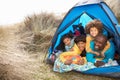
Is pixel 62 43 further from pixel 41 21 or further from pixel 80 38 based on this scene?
pixel 41 21

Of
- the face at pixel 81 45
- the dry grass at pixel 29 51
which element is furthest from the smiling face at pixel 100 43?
the dry grass at pixel 29 51

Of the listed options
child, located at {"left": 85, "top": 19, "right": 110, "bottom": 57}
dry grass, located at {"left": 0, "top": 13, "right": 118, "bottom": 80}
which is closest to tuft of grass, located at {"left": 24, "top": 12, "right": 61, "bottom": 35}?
dry grass, located at {"left": 0, "top": 13, "right": 118, "bottom": 80}

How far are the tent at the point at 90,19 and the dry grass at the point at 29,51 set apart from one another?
154 mm

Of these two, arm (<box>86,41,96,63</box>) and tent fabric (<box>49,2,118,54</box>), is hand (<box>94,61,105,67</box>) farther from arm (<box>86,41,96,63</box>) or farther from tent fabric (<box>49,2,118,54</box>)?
tent fabric (<box>49,2,118,54</box>)

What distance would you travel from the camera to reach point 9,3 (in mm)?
9242

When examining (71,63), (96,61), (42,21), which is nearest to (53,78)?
(71,63)

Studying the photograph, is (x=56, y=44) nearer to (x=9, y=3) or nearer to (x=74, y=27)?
(x=74, y=27)

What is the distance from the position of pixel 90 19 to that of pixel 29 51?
1269 millimetres

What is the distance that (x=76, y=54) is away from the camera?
4.71 meters

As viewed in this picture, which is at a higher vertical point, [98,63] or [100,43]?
[100,43]

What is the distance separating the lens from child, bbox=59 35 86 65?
15.2 ft

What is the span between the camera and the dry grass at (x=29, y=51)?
4.24 metres

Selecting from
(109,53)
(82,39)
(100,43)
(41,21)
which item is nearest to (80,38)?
(82,39)

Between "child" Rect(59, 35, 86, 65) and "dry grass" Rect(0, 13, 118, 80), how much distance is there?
18cm
